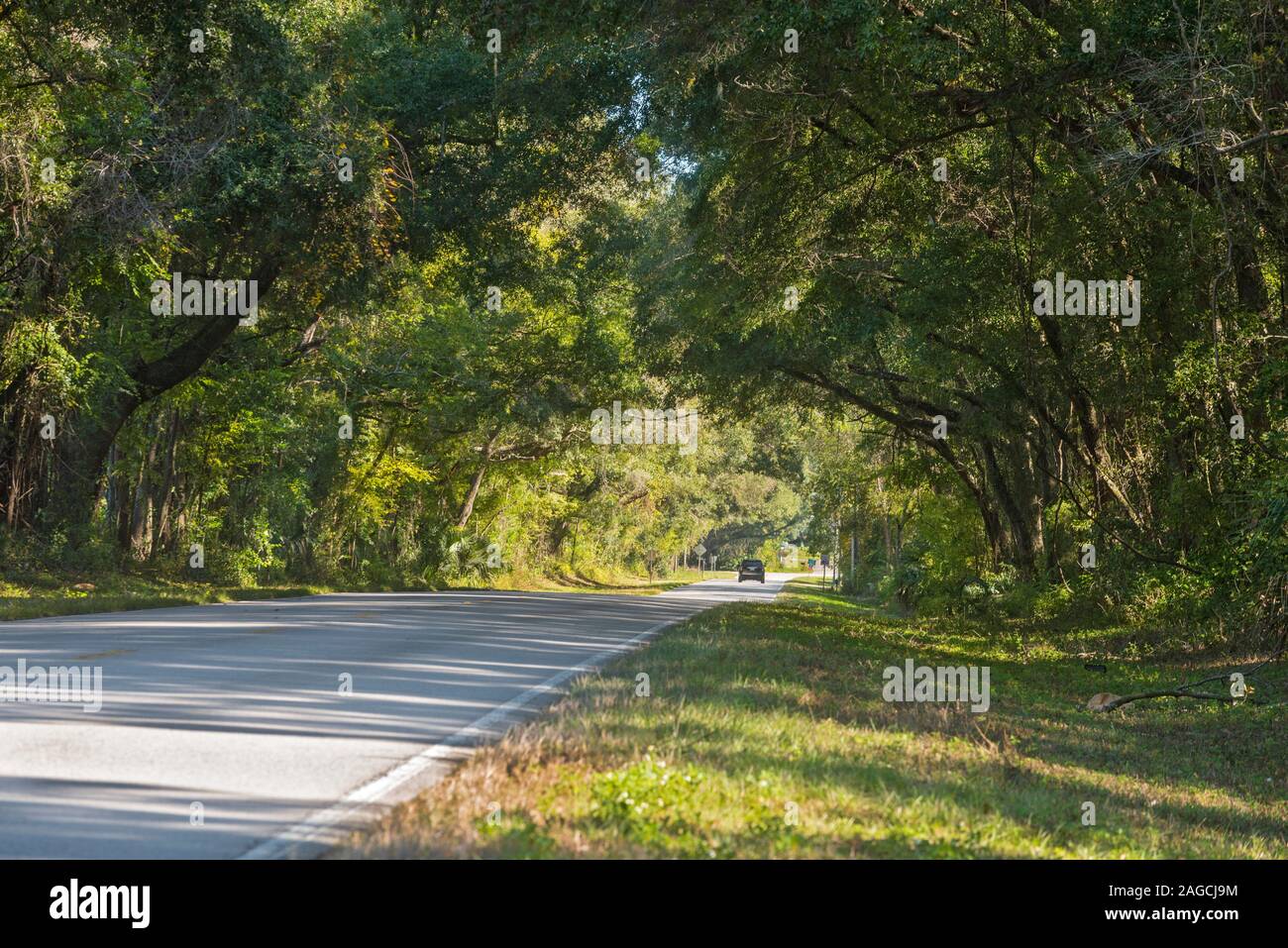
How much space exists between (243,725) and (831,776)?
4119mm

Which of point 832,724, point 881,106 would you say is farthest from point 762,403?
point 832,724

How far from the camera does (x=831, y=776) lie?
8.42 meters

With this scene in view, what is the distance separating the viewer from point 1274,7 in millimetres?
13461

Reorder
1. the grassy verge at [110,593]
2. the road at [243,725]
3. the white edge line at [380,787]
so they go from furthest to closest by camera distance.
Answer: the grassy verge at [110,593] → the road at [243,725] → the white edge line at [380,787]

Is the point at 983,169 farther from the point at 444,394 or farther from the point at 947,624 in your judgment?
the point at 444,394

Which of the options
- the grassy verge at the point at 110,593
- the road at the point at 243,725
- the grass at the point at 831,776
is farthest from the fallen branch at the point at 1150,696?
the grassy verge at the point at 110,593

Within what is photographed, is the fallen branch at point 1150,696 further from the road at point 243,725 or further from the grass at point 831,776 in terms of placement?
the road at point 243,725

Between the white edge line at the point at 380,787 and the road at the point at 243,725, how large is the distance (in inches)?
0.6

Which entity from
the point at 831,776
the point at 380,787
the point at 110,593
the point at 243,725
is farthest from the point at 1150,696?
the point at 110,593

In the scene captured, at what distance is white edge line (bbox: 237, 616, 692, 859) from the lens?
20.0 ft

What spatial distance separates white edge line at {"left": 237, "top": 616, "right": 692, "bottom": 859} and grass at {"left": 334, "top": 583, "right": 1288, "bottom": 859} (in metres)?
0.30

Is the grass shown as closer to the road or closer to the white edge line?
the white edge line

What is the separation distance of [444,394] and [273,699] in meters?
29.8

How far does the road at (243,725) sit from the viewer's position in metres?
6.42
